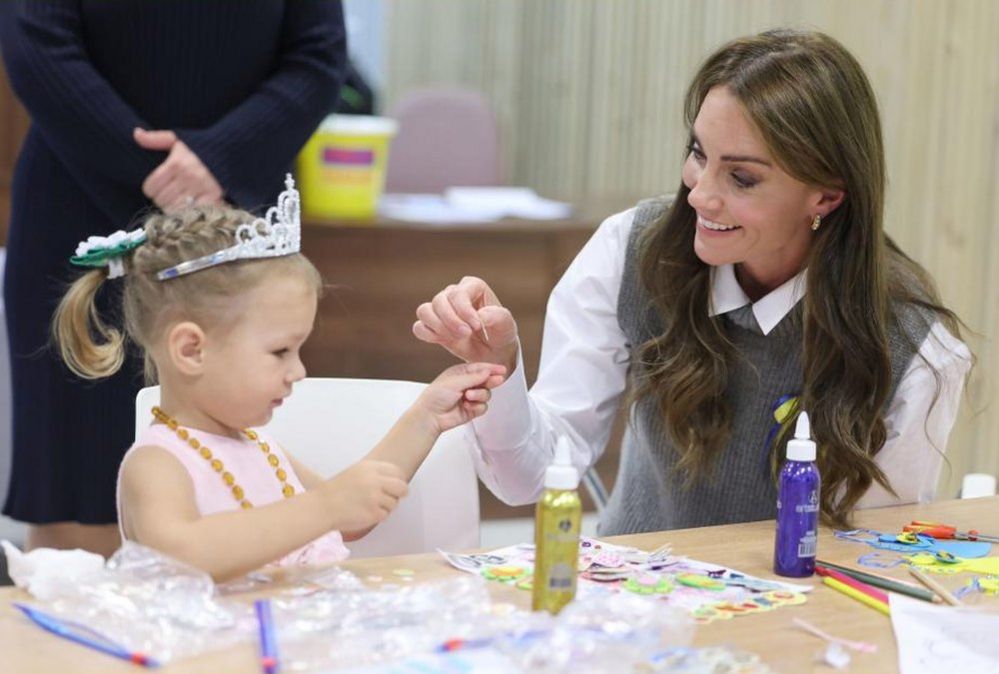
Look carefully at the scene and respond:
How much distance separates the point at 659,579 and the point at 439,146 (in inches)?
168

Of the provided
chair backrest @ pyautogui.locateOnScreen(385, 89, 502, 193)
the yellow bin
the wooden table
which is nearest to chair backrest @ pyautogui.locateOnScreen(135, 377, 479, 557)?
the wooden table

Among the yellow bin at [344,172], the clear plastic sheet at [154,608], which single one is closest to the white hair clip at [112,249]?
the clear plastic sheet at [154,608]

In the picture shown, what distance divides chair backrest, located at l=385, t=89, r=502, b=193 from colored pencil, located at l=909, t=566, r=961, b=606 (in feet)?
13.6

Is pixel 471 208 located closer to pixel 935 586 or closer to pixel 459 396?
pixel 459 396

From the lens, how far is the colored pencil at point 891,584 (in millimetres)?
1691

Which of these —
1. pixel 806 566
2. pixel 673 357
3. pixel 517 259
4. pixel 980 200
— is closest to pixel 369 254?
pixel 517 259

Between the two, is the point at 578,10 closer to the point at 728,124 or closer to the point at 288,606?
the point at 728,124

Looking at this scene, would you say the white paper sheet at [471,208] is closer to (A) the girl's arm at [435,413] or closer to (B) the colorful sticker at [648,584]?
(A) the girl's arm at [435,413]

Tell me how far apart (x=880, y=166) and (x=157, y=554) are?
1.18 metres

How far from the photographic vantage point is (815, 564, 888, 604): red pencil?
5.49 ft

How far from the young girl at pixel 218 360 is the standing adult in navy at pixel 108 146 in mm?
965

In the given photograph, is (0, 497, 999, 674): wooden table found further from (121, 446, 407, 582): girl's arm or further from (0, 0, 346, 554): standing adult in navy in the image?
(0, 0, 346, 554): standing adult in navy

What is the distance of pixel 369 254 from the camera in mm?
4062

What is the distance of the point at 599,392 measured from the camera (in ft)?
7.63
